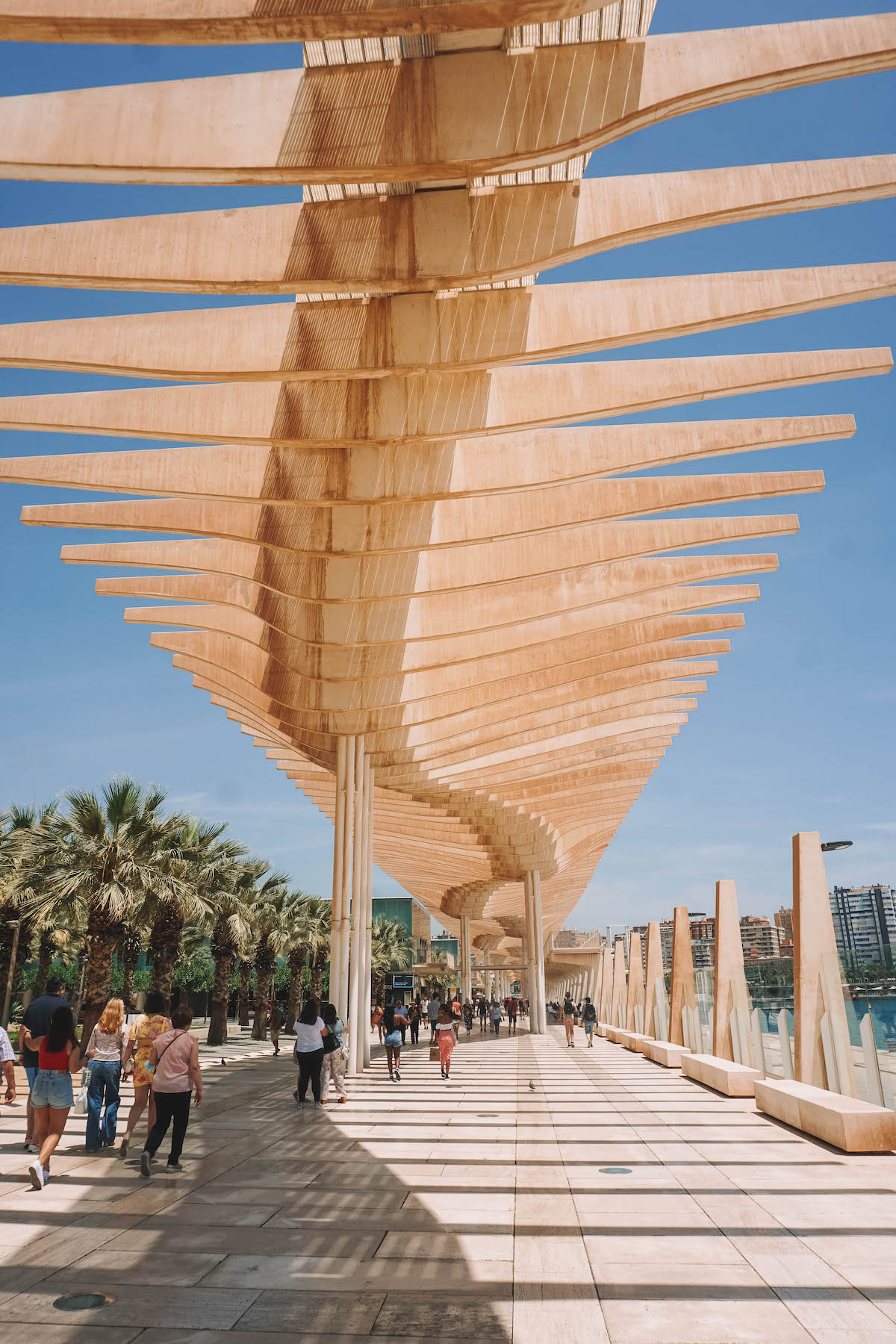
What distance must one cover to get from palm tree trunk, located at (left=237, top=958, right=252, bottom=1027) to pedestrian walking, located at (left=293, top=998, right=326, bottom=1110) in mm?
17887

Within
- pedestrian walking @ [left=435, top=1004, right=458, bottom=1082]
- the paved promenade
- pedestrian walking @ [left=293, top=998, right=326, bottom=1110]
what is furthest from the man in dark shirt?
pedestrian walking @ [left=435, top=1004, right=458, bottom=1082]

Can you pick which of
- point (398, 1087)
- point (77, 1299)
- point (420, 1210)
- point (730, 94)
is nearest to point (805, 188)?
point (730, 94)

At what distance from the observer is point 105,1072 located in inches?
343

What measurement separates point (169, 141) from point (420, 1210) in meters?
7.68

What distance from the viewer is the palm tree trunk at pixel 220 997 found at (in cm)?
2612

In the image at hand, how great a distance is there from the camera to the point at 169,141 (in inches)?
265

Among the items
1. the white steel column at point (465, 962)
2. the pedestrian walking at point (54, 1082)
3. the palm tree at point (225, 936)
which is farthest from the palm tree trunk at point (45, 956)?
the pedestrian walking at point (54, 1082)

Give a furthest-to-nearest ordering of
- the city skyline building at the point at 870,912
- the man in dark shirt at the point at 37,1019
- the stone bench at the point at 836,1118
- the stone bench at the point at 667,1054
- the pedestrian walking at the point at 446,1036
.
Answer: the city skyline building at the point at 870,912
the stone bench at the point at 667,1054
the pedestrian walking at the point at 446,1036
the stone bench at the point at 836,1118
the man in dark shirt at the point at 37,1019

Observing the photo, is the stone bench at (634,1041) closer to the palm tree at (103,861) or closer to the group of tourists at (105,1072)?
the palm tree at (103,861)

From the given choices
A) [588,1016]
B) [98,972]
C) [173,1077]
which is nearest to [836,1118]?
[173,1077]

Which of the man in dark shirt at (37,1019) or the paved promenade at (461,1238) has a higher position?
the man in dark shirt at (37,1019)

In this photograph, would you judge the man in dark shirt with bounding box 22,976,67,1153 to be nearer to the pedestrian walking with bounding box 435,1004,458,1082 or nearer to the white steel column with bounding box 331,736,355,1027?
the pedestrian walking with bounding box 435,1004,458,1082

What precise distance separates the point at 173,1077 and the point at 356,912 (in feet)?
39.0

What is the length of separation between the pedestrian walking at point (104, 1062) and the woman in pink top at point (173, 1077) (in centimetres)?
90
